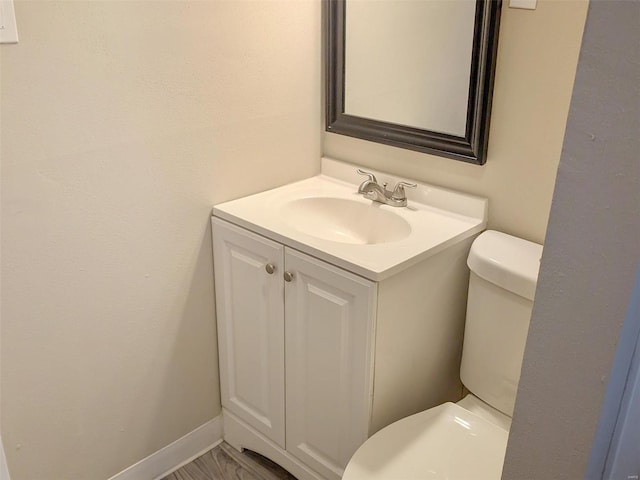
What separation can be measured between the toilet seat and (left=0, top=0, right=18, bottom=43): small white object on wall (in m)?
1.22

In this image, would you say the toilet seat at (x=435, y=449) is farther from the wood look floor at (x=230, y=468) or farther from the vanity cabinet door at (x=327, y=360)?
the wood look floor at (x=230, y=468)

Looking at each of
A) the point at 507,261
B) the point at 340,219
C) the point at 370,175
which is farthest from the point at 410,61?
the point at 507,261

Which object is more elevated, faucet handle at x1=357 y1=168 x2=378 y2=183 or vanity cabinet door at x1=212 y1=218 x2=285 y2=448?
faucet handle at x1=357 y1=168 x2=378 y2=183

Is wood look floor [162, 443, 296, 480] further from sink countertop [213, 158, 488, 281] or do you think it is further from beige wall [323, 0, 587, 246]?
beige wall [323, 0, 587, 246]

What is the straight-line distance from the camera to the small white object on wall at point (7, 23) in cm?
132

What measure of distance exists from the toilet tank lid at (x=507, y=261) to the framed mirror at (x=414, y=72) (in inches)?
9.1

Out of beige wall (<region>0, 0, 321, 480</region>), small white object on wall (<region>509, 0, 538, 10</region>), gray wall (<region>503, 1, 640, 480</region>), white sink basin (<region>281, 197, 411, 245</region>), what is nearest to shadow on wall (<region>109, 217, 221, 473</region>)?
beige wall (<region>0, 0, 321, 480</region>)

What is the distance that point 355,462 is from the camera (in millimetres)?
1518

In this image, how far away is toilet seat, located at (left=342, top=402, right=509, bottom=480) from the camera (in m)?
1.49

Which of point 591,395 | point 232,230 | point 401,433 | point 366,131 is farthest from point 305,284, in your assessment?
point 591,395

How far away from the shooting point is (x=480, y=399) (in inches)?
69.6

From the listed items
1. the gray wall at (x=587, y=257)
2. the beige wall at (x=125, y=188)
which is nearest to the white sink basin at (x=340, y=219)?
the beige wall at (x=125, y=188)

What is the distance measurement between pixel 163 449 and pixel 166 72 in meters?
1.15

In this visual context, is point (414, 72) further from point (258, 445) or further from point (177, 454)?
point (177, 454)
